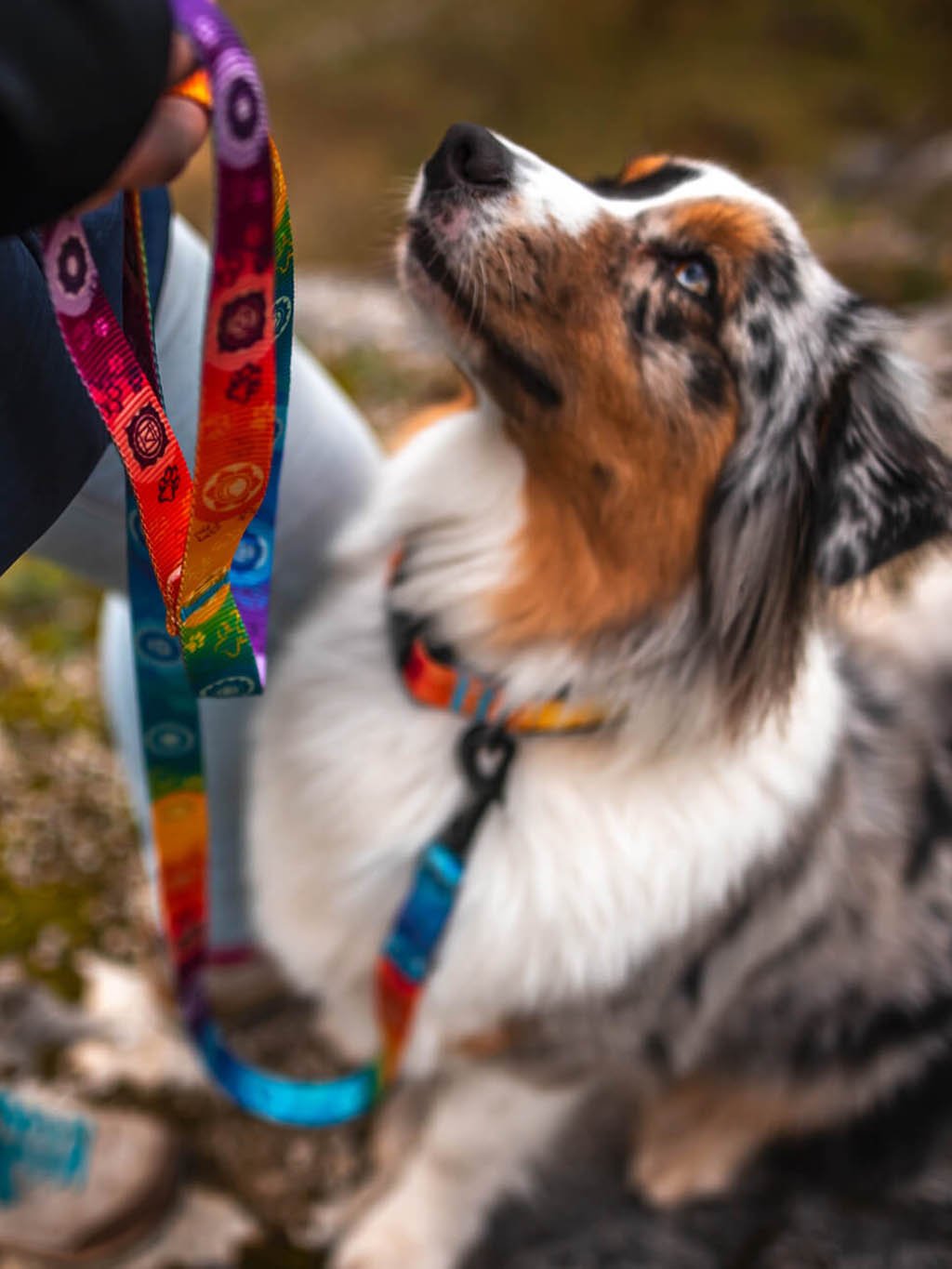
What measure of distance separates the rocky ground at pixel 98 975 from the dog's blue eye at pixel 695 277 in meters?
0.45

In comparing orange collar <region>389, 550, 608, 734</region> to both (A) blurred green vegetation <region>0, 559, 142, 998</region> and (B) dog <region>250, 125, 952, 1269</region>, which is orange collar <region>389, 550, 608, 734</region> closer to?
(B) dog <region>250, 125, 952, 1269</region>

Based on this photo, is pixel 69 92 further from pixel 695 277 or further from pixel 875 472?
pixel 875 472

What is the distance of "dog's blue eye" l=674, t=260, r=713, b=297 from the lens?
5.29 feet

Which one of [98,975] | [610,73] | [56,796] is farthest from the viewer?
[610,73]

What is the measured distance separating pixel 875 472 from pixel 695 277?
1.32 feet

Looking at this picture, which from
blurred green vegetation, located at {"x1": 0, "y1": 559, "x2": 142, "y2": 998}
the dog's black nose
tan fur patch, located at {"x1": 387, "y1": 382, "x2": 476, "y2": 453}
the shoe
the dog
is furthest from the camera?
blurred green vegetation, located at {"x1": 0, "y1": 559, "x2": 142, "y2": 998}

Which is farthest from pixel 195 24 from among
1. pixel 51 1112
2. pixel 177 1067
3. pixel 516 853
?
pixel 177 1067

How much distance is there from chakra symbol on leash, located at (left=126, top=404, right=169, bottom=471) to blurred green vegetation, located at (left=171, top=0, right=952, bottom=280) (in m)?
6.32

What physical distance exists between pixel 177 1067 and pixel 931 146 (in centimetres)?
688

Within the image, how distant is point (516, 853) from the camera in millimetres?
1837

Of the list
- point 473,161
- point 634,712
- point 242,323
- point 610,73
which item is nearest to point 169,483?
point 242,323

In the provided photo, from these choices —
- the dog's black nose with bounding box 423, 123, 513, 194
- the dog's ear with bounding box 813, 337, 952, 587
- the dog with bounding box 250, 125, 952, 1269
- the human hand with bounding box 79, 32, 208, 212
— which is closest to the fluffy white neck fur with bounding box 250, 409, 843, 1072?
the dog with bounding box 250, 125, 952, 1269

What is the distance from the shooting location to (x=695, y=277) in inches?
63.6

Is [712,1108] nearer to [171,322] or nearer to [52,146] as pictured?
Answer: [171,322]
